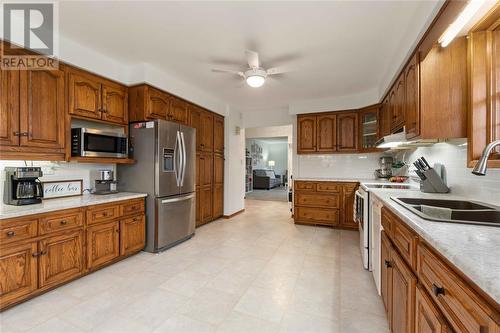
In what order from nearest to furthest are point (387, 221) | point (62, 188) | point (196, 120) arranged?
point (387, 221), point (62, 188), point (196, 120)

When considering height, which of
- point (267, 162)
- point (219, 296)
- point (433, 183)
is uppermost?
point (267, 162)

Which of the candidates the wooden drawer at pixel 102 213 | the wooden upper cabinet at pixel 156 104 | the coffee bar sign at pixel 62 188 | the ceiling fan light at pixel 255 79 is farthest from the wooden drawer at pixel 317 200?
the coffee bar sign at pixel 62 188

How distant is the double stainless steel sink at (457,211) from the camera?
4.39 ft

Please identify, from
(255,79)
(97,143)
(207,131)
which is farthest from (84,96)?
(207,131)

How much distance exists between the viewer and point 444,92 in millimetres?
1783

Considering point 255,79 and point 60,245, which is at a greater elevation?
point 255,79

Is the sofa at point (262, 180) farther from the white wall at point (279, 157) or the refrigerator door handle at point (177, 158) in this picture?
the refrigerator door handle at point (177, 158)

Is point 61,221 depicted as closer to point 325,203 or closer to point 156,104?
point 156,104

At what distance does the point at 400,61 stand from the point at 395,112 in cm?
60

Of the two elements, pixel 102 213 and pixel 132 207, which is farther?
pixel 132 207

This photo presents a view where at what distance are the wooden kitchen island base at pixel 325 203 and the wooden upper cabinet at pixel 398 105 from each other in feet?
4.72

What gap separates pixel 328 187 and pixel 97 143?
143 inches

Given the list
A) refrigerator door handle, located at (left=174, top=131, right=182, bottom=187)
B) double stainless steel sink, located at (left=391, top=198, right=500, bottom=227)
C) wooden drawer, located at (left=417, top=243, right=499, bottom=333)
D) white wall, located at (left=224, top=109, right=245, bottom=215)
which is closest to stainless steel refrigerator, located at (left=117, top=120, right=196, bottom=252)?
refrigerator door handle, located at (left=174, top=131, right=182, bottom=187)
